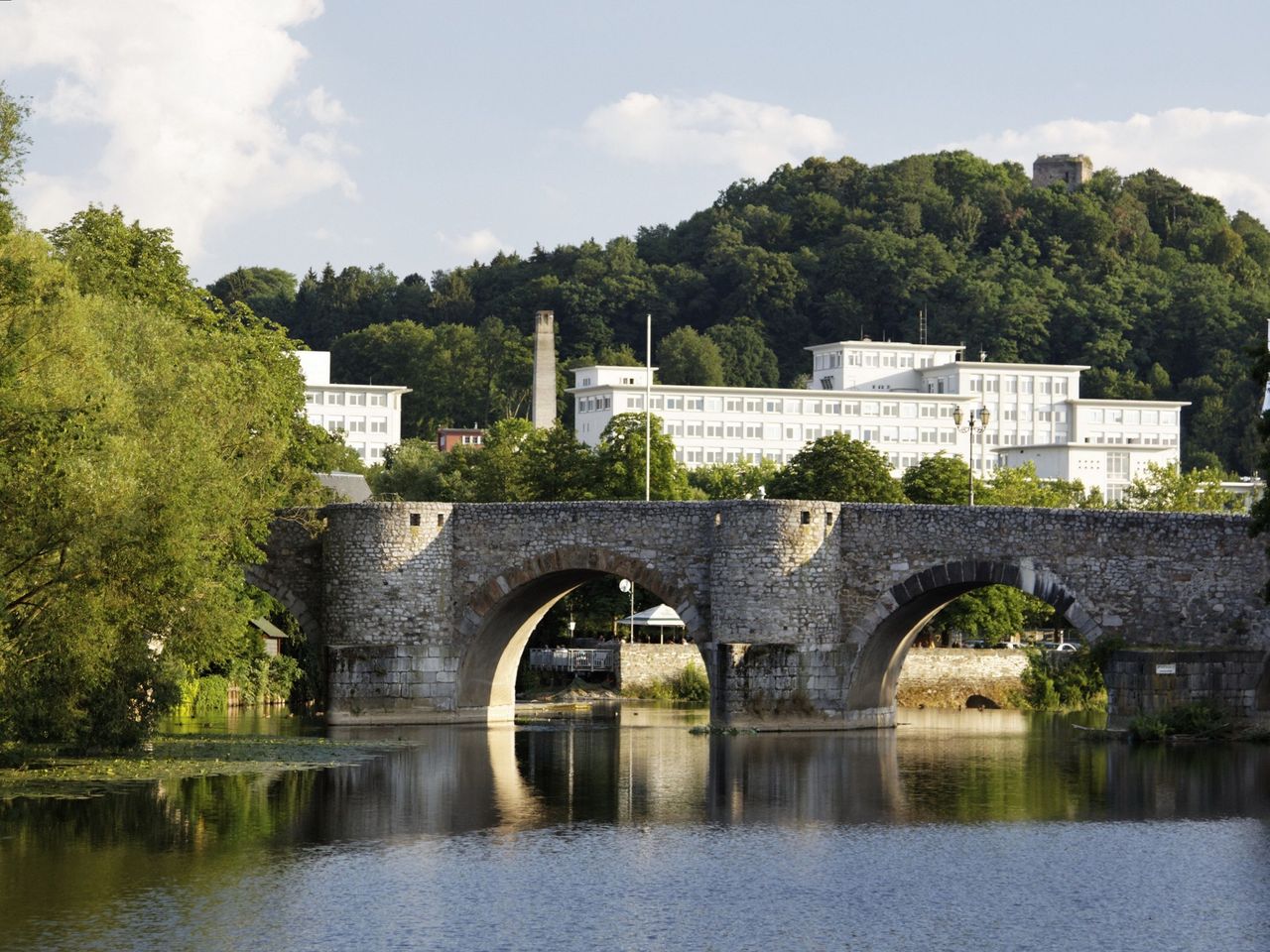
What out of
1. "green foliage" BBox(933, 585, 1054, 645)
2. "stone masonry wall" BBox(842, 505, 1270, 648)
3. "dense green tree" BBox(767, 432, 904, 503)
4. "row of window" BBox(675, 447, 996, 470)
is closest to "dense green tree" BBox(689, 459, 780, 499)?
"dense green tree" BBox(767, 432, 904, 503)

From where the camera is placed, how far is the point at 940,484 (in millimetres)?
68750

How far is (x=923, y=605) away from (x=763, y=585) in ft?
12.0

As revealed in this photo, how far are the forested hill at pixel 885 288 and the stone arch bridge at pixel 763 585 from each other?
95.4 meters

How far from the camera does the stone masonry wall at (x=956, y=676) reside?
184 feet

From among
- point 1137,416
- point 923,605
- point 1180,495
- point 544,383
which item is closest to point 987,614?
point 1180,495

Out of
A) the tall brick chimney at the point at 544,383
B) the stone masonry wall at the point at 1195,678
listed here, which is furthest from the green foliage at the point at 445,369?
the stone masonry wall at the point at 1195,678

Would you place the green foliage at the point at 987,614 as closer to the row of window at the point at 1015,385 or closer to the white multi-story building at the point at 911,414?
the white multi-story building at the point at 911,414

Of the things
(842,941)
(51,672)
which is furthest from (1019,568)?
(842,941)

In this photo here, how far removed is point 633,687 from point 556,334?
88745 mm

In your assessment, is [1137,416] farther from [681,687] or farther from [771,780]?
[771,780]

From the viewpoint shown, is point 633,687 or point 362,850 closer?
point 362,850

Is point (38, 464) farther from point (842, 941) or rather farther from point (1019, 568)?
point (1019, 568)

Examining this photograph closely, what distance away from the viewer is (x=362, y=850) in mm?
25422

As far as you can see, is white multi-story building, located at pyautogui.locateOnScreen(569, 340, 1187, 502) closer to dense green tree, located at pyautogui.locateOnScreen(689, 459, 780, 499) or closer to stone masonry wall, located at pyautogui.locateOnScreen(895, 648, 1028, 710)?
dense green tree, located at pyautogui.locateOnScreen(689, 459, 780, 499)
